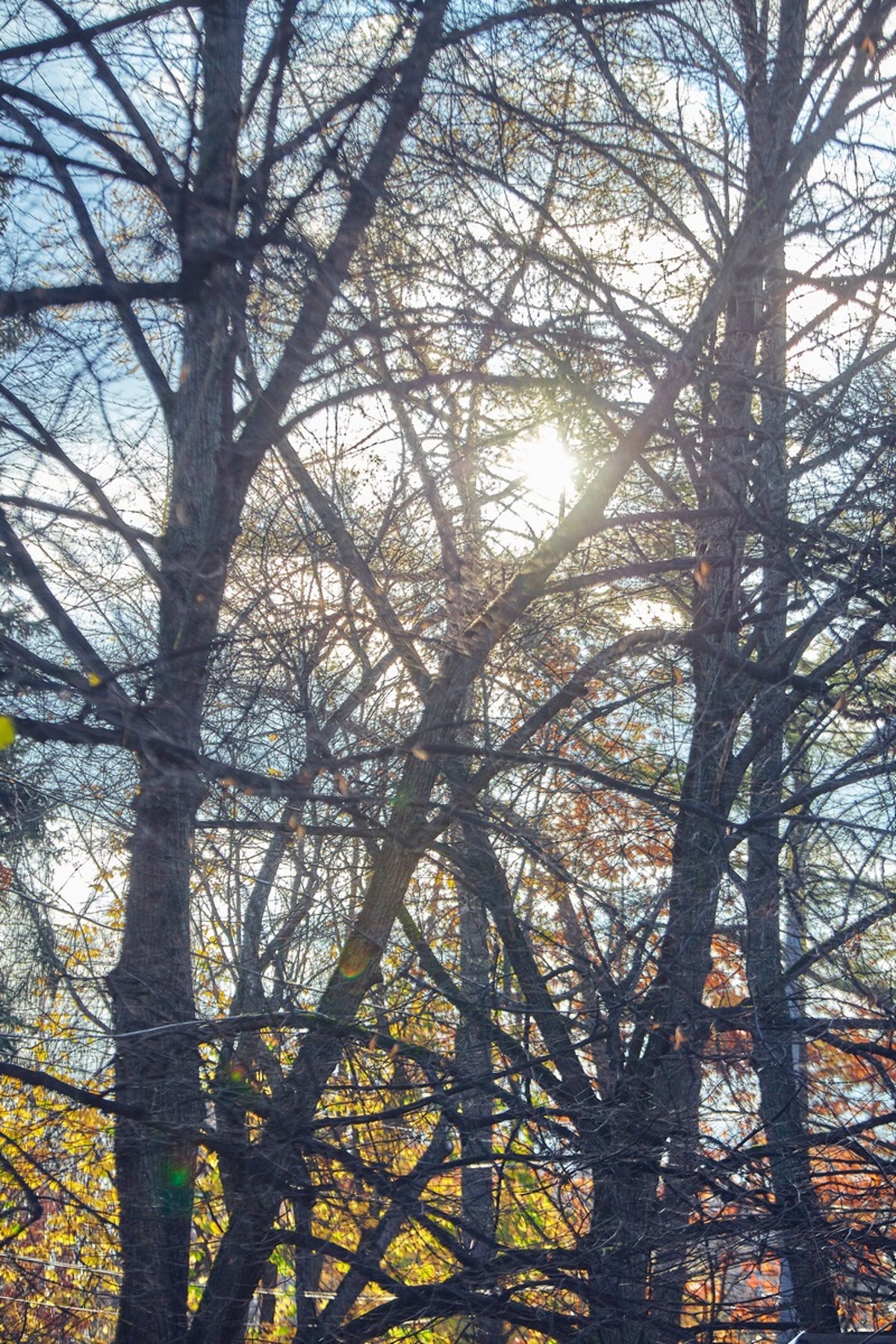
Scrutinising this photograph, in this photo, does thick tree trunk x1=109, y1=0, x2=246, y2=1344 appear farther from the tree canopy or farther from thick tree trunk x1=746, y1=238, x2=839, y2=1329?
thick tree trunk x1=746, y1=238, x2=839, y2=1329

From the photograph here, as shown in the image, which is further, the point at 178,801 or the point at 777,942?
the point at 777,942

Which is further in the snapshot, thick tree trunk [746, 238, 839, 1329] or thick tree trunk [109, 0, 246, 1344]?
thick tree trunk [109, 0, 246, 1344]

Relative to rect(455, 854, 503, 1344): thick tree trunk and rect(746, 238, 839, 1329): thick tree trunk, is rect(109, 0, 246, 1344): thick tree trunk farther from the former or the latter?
rect(746, 238, 839, 1329): thick tree trunk

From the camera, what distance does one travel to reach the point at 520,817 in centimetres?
580

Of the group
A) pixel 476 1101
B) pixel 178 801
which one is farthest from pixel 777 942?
pixel 178 801

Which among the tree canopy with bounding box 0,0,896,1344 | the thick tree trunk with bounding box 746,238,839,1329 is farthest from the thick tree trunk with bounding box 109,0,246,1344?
the thick tree trunk with bounding box 746,238,839,1329

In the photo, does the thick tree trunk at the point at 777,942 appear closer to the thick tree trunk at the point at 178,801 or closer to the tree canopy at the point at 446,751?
the tree canopy at the point at 446,751

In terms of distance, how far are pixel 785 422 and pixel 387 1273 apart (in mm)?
4414

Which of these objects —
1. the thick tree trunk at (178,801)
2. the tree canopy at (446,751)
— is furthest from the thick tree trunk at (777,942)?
the thick tree trunk at (178,801)

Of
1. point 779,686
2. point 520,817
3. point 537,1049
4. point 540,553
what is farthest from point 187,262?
point 537,1049

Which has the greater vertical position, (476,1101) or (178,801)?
(178,801)

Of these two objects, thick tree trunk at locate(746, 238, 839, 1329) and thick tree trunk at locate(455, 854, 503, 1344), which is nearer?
thick tree trunk at locate(746, 238, 839, 1329)

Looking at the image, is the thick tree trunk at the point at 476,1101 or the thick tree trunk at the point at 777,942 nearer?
the thick tree trunk at the point at 777,942

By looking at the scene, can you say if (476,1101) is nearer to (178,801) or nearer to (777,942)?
(777,942)
